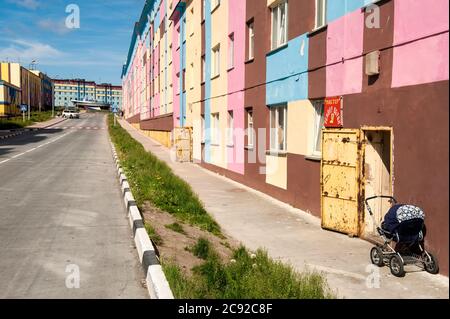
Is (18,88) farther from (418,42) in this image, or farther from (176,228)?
(418,42)

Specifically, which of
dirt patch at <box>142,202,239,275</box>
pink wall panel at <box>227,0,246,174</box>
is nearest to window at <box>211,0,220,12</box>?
pink wall panel at <box>227,0,246,174</box>

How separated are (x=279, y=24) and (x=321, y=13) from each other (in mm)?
3006

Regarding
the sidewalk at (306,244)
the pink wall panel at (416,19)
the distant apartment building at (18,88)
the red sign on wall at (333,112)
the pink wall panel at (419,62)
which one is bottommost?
the sidewalk at (306,244)

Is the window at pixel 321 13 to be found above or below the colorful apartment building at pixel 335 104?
above

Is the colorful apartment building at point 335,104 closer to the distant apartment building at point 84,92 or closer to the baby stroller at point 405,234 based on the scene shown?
the baby stroller at point 405,234

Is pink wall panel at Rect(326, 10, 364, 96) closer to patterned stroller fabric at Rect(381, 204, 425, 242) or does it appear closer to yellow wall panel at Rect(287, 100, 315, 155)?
yellow wall panel at Rect(287, 100, 315, 155)

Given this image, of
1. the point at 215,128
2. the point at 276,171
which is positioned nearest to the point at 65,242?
the point at 276,171

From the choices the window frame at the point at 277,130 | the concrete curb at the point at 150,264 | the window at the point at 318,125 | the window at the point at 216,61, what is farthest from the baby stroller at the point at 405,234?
the window at the point at 216,61

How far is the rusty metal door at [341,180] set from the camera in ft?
27.8

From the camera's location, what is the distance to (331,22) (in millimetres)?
9859

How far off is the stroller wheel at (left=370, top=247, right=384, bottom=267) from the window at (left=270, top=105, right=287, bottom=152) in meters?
6.41

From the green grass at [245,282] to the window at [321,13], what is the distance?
643cm
